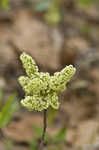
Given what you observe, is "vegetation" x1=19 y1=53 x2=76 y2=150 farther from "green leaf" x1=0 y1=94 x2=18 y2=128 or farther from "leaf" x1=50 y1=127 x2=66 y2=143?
"leaf" x1=50 y1=127 x2=66 y2=143

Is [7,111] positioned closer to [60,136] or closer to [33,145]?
[60,136]

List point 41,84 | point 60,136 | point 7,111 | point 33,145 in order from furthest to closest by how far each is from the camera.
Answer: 1. point 33,145
2. point 60,136
3. point 7,111
4. point 41,84

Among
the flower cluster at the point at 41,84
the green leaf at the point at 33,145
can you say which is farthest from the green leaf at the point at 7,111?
the green leaf at the point at 33,145

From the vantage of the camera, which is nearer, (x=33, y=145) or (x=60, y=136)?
(x=60, y=136)

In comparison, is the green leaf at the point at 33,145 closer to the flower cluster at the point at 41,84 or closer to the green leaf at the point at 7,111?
the green leaf at the point at 7,111

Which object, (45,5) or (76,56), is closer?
(76,56)

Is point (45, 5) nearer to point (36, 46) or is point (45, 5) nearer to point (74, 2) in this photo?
point (36, 46)

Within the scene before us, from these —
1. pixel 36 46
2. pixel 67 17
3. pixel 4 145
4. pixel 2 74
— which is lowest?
pixel 4 145

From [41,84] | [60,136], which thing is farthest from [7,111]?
[41,84]

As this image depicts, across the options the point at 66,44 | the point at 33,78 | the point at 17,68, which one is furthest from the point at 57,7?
the point at 33,78
